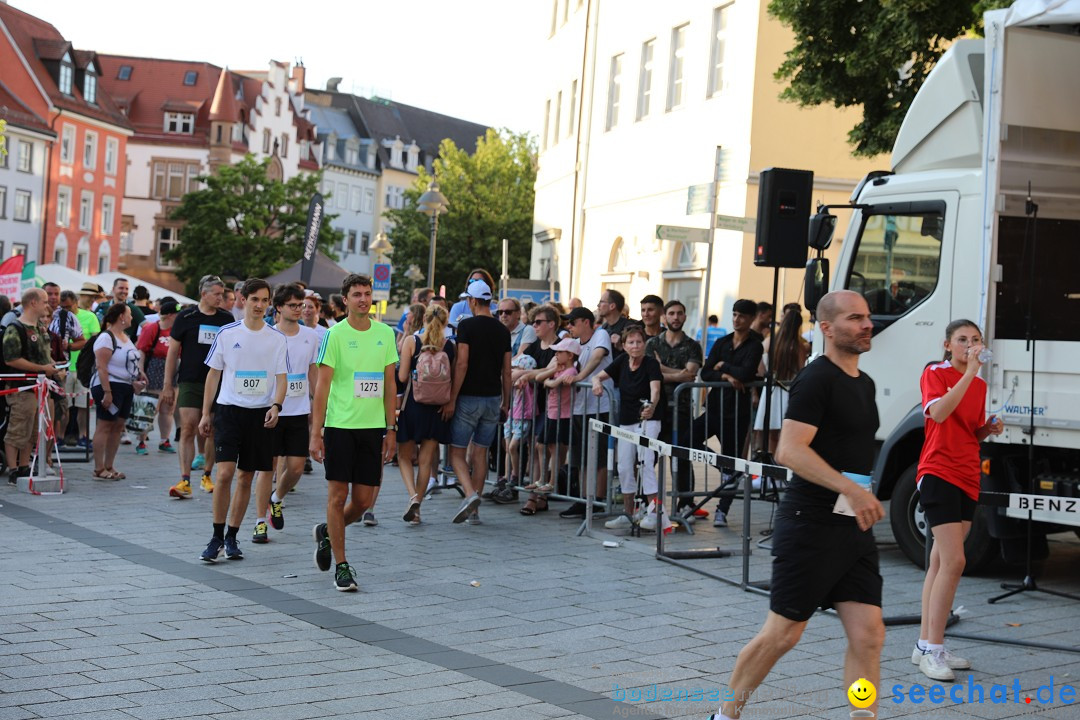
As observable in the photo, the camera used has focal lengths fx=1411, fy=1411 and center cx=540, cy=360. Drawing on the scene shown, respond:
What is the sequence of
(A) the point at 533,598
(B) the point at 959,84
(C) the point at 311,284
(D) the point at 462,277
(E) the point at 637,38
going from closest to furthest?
1. (A) the point at 533,598
2. (B) the point at 959,84
3. (C) the point at 311,284
4. (E) the point at 637,38
5. (D) the point at 462,277

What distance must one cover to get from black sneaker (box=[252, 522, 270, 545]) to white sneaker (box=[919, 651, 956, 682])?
5438 millimetres

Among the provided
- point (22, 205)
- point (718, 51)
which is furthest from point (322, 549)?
point (22, 205)

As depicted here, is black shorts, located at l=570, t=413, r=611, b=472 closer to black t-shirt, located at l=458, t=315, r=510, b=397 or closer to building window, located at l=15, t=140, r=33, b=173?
black t-shirt, located at l=458, t=315, r=510, b=397

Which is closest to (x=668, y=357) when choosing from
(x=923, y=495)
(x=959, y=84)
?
(x=959, y=84)

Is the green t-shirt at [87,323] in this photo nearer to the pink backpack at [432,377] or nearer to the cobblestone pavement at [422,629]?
the cobblestone pavement at [422,629]

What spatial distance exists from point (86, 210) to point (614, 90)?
4874cm

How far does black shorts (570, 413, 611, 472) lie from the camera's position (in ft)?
41.8

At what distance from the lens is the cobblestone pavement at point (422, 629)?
629 cm

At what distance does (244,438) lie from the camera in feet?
33.3

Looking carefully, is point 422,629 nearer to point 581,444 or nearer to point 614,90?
point 581,444

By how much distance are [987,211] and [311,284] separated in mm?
19771

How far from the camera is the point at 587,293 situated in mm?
35625

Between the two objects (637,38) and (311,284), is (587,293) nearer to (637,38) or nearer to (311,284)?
(637,38)

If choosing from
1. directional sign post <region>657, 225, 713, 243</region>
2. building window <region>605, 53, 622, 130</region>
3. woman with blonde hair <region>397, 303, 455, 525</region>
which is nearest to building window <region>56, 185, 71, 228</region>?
building window <region>605, 53, 622, 130</region>
